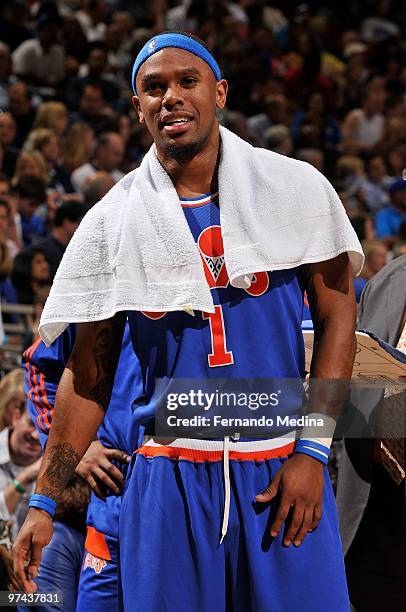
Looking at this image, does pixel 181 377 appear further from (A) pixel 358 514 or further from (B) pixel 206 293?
(A) pixel 358 514

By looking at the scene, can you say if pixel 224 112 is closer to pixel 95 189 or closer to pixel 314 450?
pixel 95 189

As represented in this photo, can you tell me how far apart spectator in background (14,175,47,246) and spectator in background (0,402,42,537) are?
3.59 meters

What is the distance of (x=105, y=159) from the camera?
8.87 metres

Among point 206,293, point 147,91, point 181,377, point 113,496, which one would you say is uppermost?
point 147,91

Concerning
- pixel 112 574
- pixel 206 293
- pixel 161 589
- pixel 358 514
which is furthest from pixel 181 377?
pixel 358 514

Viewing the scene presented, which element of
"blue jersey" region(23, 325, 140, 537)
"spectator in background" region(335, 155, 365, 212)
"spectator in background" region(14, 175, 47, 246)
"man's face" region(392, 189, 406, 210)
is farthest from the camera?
"spectator in background" region(335, 155, 365, 212)

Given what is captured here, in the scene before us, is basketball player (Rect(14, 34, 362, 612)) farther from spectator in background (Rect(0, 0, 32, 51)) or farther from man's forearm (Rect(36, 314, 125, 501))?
spectator in background (Rect(0, 0, 32, 51))

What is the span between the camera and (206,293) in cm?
238

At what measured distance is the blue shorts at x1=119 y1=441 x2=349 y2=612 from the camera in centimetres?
227

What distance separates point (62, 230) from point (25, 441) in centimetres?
284

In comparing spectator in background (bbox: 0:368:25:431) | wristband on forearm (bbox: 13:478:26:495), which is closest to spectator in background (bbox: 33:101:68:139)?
spectator in background (bbox: 0:368:25:431)

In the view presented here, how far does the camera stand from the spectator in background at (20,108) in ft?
31.6

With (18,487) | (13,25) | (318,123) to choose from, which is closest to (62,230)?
(18,487)

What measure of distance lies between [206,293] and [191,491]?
43 centimetres
